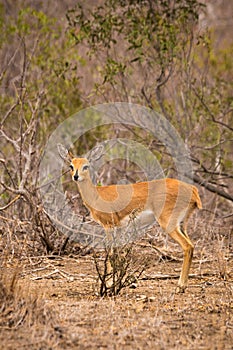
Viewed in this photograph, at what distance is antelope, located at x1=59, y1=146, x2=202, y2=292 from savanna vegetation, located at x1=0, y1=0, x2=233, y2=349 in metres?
0.43

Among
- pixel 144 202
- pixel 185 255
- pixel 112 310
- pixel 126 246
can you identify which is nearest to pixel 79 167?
pixel 144 202

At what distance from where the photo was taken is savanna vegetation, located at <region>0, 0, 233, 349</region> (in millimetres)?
4582

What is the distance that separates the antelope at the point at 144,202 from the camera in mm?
6848

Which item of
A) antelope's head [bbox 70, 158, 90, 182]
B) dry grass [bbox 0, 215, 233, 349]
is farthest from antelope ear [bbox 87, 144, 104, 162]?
dry grass [bbox 0, 215, 233, 349]

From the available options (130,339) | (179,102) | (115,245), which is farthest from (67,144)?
(130,339)

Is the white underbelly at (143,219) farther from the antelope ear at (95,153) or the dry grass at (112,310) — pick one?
the antelope ear at (95,153)

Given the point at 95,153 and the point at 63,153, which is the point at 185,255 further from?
the point at 63,153

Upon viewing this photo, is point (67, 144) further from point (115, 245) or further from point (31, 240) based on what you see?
point (115, 245)

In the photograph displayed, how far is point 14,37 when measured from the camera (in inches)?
505

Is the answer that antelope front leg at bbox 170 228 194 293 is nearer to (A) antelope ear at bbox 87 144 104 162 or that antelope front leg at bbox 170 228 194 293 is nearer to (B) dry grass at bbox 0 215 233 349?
(B) dry grass at bbox 0 215 233 349

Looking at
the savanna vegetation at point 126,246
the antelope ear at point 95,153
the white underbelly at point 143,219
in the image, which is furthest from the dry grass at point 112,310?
the antelope ear at point 95,153

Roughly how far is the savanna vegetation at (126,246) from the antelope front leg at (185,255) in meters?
0.14

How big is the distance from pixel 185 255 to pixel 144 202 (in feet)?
2.60

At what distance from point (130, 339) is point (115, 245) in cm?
185
